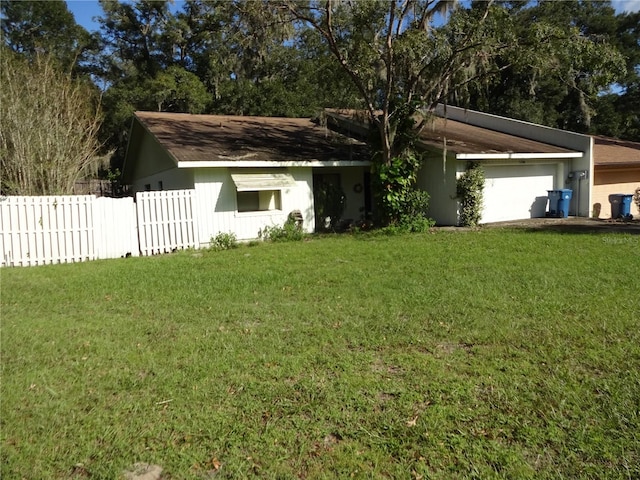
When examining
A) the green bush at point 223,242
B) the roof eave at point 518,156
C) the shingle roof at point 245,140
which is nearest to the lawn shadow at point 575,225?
the roof eave at point 518,156

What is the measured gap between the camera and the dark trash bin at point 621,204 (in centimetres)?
1675

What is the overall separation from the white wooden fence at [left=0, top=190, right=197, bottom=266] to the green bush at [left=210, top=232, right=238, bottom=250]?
1.85 feet

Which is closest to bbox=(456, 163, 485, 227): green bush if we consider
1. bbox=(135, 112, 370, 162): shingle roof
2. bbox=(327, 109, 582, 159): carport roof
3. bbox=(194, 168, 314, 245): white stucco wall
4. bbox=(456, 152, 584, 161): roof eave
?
bbox=(456, 152, 584, 161): roof eave

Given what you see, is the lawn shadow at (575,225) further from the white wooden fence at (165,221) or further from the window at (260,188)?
the white wooden fence at (165,221)

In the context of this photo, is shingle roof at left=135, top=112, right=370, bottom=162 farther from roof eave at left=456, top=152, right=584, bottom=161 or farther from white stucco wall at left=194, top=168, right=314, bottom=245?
roof eave at left=456, top=152, right=584, bottom=161

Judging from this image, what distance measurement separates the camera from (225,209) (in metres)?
13.6

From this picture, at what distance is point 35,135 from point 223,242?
6.61 meters

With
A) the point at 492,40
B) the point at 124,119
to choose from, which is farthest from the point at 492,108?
the point at 124,119

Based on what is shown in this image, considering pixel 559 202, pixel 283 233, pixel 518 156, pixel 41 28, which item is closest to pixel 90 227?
pixel 283 233

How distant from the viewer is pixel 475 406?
3.42 metres

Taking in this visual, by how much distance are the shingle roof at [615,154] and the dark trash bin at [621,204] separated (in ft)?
4.64

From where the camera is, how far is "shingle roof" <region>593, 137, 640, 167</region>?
699 inches

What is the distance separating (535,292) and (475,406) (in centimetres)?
347

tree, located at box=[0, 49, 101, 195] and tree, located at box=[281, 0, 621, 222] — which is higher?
tree, located at box=[281, 0, 621, 222]
